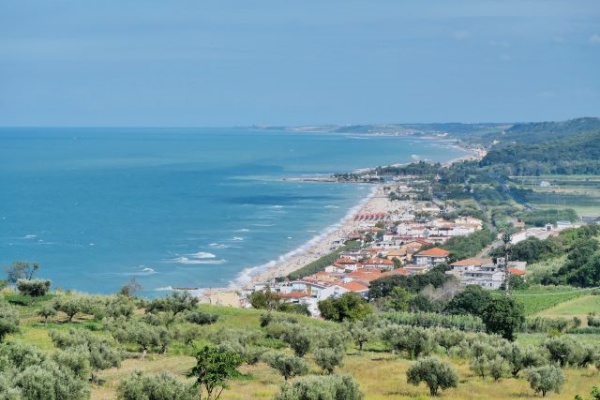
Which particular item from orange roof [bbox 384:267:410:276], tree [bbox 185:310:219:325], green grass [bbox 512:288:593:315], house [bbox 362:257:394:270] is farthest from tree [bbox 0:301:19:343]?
house [bbox 362:257:394:270]

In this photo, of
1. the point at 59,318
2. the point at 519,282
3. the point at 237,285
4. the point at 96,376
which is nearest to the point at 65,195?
the point at 237,285

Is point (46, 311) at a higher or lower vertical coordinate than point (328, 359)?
lower

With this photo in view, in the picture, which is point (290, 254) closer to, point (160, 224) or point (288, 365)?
point (160, 224)

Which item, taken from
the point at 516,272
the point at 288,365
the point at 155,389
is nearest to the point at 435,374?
the point at 288,365

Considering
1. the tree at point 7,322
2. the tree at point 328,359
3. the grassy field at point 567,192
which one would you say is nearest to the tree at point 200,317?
the tree at point 7,322

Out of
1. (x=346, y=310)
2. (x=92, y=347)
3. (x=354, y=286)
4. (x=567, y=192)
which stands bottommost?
(x=354, y=286)

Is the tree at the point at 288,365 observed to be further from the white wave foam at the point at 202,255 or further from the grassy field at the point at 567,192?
the grassy field at the point at 567,192
